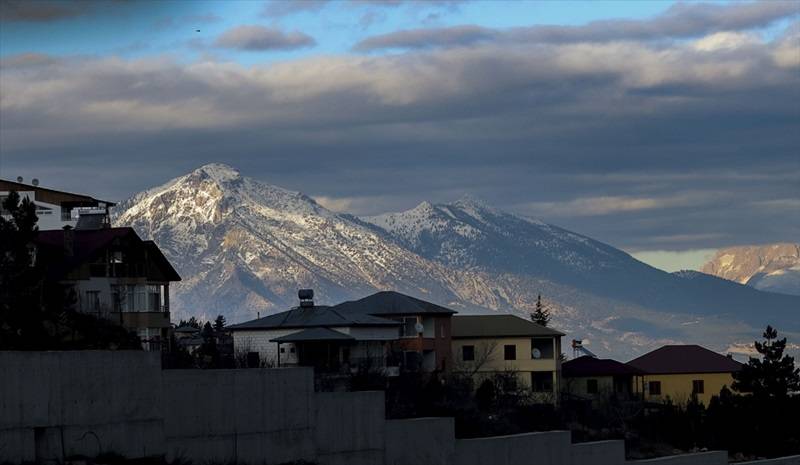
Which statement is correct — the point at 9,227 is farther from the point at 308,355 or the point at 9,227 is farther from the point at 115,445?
the point at 308,355

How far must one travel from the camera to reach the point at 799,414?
93.7m

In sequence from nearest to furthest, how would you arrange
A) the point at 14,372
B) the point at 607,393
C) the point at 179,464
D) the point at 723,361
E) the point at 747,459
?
the point at 14,372, the point at 179,464, the point at 747,459, the point at 607,393, the point at 723,361

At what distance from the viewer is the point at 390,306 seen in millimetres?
105812

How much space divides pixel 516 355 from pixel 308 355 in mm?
24977

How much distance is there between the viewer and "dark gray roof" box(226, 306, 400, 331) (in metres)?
92.8

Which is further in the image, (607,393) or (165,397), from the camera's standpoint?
(607,393)

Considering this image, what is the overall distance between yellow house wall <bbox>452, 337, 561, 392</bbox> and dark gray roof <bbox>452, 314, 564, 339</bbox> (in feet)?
1.41

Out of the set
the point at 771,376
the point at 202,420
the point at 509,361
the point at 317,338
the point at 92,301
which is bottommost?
the point at 202,420

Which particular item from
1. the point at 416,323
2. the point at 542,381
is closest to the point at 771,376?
the point at 542,381

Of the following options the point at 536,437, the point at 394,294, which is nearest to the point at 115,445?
the point at 536,437

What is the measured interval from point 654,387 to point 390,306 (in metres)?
30.9

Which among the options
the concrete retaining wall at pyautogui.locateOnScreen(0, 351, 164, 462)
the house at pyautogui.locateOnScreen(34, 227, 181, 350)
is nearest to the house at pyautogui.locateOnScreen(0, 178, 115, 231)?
the house at pyautogui.locateOnScreen(34, 227, 181, 350)

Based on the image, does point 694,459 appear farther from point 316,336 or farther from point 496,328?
point 496,328

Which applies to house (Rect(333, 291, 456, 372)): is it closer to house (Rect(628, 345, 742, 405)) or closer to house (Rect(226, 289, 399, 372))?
house (Rect(226, 289, 399, 372))
